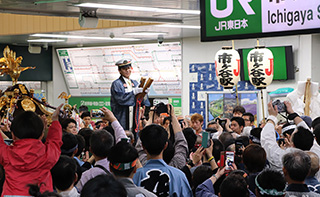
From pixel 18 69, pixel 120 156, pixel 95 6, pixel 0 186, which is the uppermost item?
pixel 95 6

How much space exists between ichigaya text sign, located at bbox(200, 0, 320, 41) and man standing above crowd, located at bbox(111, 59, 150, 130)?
2292 millimetres

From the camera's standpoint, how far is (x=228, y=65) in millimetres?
9281

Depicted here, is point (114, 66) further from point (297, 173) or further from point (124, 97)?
point (297, 173)

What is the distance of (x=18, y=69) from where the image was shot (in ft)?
22.6

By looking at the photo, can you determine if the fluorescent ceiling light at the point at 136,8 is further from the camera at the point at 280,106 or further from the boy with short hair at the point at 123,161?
the boy with short hair at the point at 123,161

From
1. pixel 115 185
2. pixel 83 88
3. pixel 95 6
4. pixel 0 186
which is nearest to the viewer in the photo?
pixel 115 185

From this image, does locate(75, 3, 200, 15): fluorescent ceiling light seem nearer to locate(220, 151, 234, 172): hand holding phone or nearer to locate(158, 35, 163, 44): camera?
locate(158, 35, 163, 44): camera

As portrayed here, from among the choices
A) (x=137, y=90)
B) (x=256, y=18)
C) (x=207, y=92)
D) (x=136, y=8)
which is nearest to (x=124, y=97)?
(x=137, y=90)

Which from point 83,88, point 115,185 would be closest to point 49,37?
point 83,88

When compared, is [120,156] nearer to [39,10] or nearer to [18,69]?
[18,69]

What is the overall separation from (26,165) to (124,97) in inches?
148

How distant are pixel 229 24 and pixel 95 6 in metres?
3.28

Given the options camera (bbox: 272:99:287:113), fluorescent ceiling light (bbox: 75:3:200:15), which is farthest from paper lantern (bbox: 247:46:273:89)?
camera (bbox: 272:99:287:113)

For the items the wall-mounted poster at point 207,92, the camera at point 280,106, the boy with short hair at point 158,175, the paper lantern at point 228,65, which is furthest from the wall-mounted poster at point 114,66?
the boy with short hair at point 158,175
